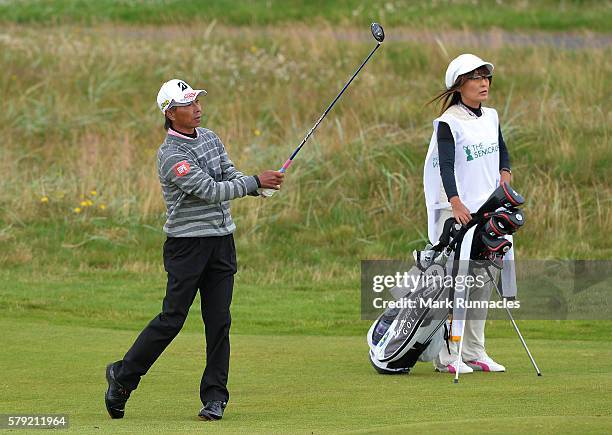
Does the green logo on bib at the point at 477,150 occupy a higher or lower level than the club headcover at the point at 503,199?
higher

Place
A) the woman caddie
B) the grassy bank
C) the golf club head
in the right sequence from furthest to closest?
the grassy bank
the woman caddie
the golf club head

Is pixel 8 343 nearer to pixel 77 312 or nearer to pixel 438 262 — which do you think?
pixel 77 312

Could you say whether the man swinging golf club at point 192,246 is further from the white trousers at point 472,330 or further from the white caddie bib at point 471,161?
the white trousers at point 472,330

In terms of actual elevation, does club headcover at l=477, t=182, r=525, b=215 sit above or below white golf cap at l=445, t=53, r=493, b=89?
below

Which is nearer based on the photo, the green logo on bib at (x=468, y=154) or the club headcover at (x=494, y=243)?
the club headcover at (x=494, y=243)

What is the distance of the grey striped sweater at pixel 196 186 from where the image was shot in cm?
768

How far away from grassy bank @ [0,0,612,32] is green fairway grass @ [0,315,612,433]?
55.1 feet

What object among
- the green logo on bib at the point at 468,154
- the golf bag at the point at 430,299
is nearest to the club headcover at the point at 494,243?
the golf bag at the point at 430,299

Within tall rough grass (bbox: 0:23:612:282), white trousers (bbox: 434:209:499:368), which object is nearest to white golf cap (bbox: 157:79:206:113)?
white trousers (bbox: 434:209:499:368)

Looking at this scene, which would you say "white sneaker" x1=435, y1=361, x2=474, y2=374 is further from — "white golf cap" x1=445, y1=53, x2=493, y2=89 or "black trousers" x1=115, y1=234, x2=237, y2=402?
"black trousers" x1=115, y1=234, x2=237, y2=402

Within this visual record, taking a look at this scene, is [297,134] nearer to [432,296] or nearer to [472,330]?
[472,330]

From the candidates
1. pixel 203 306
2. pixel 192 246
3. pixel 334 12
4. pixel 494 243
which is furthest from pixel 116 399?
pixel 334 12

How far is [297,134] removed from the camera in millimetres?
19547

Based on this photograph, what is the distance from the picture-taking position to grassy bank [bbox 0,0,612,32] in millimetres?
27734
